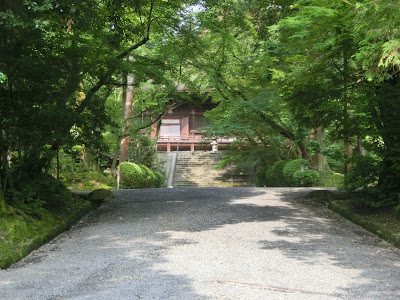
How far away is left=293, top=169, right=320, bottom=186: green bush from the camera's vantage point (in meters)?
16.8

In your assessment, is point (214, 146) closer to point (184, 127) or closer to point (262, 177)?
point (184, 127)

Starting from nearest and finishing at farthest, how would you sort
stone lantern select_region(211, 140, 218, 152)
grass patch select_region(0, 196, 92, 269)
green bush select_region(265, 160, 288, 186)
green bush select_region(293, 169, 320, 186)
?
grass patch select_region(0, 196, 92, 269) → green bush select_region(293, 169, 320, 186) → green bush select_region(265, 160, 288, 186) → stone lantern select_region(211, 140, 218, 152)

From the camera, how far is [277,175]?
18719 millimetres

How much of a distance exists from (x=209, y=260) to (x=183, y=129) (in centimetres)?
2459

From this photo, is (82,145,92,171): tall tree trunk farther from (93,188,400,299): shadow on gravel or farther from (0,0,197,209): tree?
(0,0,197,209): tree

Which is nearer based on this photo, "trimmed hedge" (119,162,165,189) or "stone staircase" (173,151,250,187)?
"trimmed hedge" (119,162,165,189)

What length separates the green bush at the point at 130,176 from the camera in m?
17.7

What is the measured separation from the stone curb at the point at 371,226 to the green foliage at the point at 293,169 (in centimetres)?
704

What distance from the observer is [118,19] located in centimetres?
927

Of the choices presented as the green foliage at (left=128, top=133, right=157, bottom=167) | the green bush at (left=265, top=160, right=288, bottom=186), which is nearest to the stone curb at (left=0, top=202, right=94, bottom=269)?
the green bush at (left=265, top=160, right=288, bottom=186)

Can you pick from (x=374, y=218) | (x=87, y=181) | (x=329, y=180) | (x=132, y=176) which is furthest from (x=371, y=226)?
(x=87, y=181)

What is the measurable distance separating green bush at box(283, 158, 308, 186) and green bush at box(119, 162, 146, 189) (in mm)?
6033

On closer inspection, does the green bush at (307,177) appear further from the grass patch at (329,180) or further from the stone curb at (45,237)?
the stone curb at (45,237)

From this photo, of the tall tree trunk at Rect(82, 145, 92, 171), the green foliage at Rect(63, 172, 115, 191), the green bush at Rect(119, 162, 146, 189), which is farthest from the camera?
the tall tree trunk at Rect(82, 145, 92, 171)
